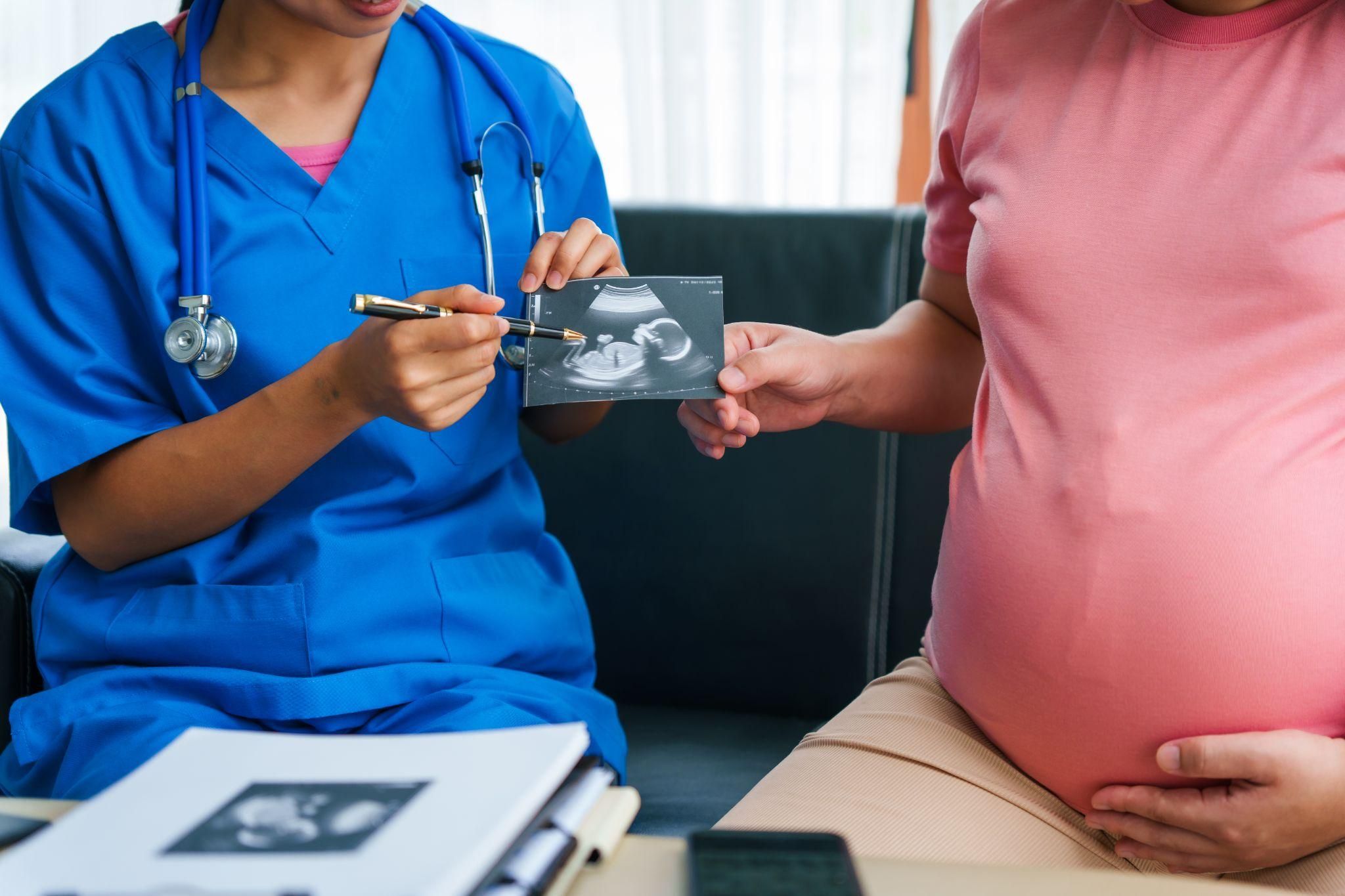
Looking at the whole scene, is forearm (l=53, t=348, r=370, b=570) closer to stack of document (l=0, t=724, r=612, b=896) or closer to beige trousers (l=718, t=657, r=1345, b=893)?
stack of document (l=0, t=724, r=612, b=896)

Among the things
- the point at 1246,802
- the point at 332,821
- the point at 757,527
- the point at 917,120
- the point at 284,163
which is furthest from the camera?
the point at 917,120

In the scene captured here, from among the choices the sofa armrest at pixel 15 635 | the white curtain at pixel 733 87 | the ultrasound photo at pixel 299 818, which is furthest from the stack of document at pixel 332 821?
the white curtain at pixel 733 87

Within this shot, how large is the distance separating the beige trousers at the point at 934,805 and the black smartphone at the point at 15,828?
1.56 ft

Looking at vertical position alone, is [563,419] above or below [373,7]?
below

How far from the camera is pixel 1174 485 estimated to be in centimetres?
85

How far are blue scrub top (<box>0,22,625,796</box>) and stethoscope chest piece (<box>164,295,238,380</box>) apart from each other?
24 mm

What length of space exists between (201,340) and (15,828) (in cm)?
45

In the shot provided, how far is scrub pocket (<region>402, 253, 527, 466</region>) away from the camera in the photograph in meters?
1.10

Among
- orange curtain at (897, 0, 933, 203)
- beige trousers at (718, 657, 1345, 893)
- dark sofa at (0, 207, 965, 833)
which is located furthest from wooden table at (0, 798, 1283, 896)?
orange curtain at (897, 0, 933, 203)

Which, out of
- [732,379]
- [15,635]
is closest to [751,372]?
[732,379]

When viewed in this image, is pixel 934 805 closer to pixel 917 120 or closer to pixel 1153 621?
pixel 1153 621

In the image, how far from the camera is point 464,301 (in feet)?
2.99

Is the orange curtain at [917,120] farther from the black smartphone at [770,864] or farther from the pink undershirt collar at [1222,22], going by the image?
the black smartphone at [770,864]

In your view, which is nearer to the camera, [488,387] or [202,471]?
[202,471]
